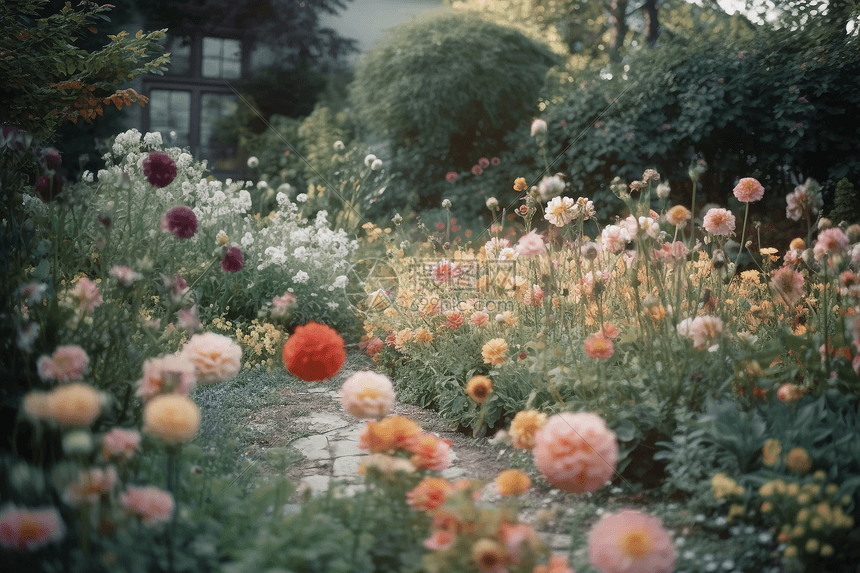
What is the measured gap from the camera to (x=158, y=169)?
6.91 feet

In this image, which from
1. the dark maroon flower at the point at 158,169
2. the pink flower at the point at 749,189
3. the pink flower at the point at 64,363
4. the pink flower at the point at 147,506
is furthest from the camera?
the pink flower at the point at 749,189

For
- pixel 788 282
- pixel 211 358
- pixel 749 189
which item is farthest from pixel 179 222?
pixel 749 189

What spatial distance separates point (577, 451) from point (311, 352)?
70 centimetres

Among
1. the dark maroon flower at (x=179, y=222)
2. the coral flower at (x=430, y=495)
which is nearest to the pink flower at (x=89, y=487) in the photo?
the coral flower at (x=430, y=495)

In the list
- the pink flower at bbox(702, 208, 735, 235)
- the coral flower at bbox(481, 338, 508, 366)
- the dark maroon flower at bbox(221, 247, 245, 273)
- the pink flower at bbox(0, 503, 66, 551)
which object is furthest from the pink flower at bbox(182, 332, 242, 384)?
the pink flower at bbox(702, 208, 735, 235)

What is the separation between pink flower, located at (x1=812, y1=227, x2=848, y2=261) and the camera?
1.94 meters

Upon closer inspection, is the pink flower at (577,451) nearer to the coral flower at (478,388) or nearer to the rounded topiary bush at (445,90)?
the coral flower at (478,388)

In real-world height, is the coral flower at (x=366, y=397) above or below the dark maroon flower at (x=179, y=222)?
below

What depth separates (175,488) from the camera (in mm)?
1580

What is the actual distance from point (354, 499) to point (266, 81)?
9.19 m

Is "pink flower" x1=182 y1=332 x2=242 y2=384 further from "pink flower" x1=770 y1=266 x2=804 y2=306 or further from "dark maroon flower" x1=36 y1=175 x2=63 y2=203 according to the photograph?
"pink flower" x1=770 y1=266 x2=804 y2=306

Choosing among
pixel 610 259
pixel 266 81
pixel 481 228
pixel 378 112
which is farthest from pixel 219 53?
pixel 610 259

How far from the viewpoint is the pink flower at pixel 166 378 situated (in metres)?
1.38

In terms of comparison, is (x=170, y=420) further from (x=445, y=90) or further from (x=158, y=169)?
(x=445, y=90)
